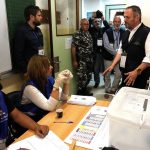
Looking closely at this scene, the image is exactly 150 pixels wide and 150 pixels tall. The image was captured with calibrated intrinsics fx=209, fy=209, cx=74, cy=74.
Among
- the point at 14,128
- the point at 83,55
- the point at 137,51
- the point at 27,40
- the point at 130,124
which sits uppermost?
the point at 27,40

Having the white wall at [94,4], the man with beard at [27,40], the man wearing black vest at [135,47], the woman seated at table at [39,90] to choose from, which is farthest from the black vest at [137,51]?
the white wall at [94,4]

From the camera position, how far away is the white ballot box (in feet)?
3.19

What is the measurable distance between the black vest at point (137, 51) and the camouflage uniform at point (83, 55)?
1.36m

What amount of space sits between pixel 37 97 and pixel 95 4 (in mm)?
5280

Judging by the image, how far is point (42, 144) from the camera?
4.02 feet

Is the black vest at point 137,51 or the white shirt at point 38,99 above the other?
the black vest at point 137,51

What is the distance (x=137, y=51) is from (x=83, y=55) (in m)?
1.57

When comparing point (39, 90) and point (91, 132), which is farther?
point (39, 90)

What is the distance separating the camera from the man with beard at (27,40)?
2402mm

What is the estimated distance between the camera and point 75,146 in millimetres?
1209

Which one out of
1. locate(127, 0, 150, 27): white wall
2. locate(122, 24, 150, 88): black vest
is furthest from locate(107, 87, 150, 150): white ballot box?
locate(127, 0, 150, 27): white wall

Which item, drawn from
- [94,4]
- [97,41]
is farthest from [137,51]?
[94,4]

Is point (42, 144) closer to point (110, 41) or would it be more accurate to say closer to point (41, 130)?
point (41, 130)

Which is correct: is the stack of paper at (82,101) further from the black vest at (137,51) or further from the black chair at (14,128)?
the black vest at (137,51)
